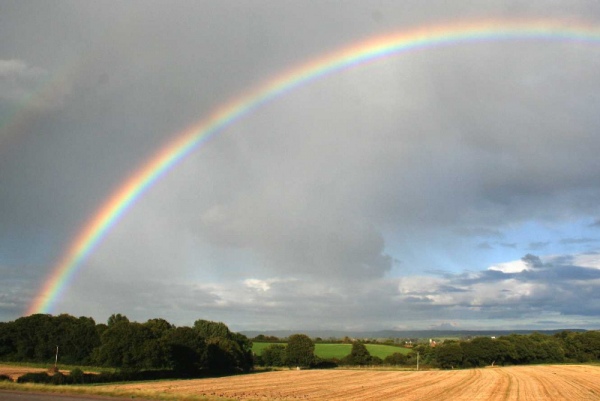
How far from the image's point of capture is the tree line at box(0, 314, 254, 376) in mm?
92750

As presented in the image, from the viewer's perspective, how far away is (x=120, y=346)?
92.4m

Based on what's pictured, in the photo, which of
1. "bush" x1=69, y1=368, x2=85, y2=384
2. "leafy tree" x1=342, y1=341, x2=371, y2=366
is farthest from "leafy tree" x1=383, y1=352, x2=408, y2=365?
"bush" x1=69, y1=368, x2=85, y2=384

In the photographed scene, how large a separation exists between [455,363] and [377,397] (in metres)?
114

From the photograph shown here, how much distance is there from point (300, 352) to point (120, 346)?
81.0 metres

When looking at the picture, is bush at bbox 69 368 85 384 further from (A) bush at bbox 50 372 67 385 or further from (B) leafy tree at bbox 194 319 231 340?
(B) leafy tree at bbox 194 319 231 340

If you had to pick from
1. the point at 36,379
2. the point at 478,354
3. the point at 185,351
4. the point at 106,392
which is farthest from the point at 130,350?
the point at 478,354

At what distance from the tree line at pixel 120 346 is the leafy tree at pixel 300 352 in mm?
14800

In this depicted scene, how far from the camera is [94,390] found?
56.8m

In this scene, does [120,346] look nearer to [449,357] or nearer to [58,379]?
[58,379]

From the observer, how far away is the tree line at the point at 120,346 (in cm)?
9275

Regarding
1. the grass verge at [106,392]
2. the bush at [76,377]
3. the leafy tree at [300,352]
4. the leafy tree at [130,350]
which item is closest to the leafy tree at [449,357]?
the leafy tree at [300,352]

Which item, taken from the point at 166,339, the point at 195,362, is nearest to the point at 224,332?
the point at 195,362

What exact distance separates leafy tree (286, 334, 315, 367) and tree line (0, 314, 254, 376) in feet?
48.6

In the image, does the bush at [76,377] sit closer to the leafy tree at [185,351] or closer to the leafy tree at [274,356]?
the leafy tree at [185,351]
